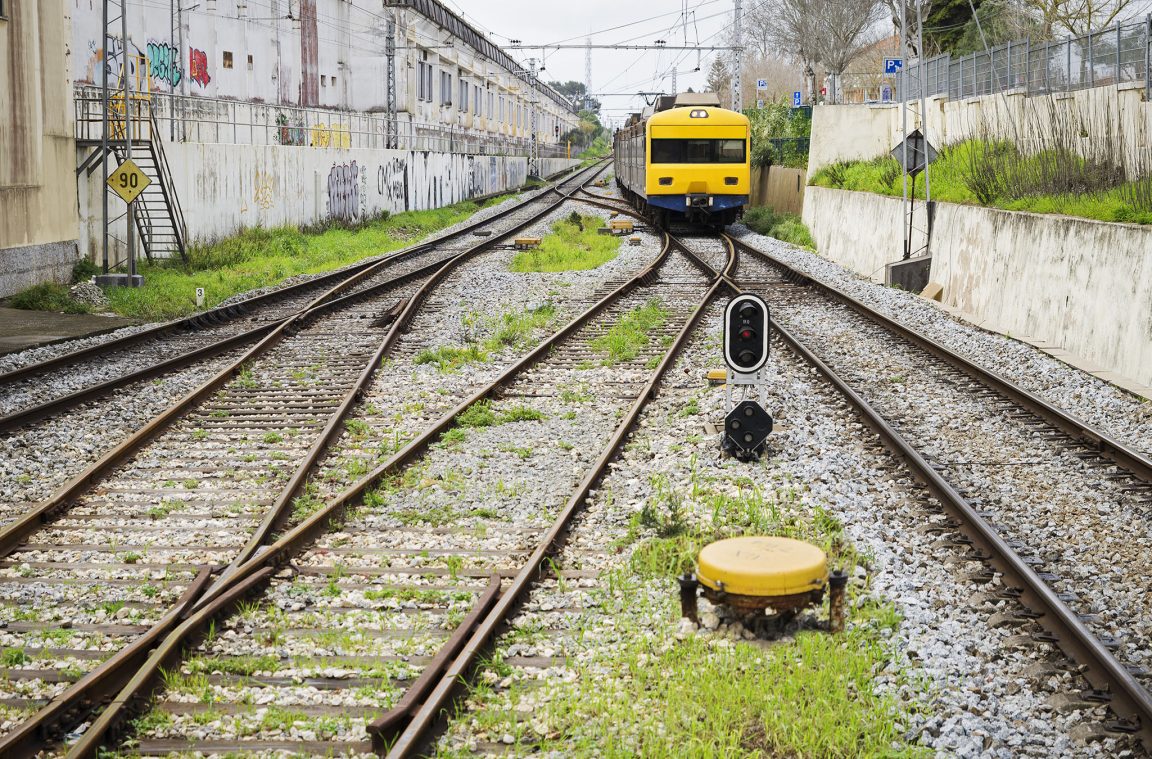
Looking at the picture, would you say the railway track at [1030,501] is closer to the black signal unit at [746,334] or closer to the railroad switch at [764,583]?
the railroad switch at [764,583]

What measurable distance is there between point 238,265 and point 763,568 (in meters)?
20.5

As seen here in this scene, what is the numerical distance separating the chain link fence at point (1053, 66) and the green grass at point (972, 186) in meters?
1.52

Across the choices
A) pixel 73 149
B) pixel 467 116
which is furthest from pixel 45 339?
pixel 467 116

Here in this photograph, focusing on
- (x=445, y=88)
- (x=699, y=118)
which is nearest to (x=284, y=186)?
(x=699, y=118)

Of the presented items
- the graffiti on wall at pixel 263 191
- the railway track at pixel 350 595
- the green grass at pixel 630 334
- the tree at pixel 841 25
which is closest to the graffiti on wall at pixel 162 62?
the graffiti on wall at pixel 263 191

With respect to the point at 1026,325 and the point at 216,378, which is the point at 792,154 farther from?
the point at 216,378

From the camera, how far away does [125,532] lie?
7520 mm

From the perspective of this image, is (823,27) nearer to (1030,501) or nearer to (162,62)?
(162,62)

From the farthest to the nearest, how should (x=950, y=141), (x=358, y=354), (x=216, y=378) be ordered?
(x=950, y=141) < (x=358, y=354) < (x=216, y=378)

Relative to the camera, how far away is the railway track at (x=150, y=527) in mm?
5500

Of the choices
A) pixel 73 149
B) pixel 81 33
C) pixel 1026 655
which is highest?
pixel 81 33

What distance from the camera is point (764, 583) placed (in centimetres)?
559

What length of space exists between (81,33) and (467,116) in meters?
42.7

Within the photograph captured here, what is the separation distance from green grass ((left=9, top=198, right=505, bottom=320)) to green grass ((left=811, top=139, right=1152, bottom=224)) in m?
11.5
